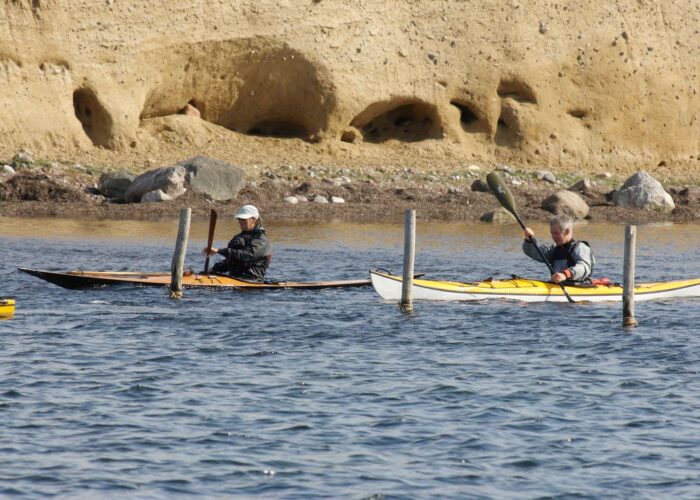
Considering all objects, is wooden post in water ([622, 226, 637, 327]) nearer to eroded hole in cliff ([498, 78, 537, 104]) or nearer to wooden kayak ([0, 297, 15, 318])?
wooden kayak ([0, 297, 15, 318])

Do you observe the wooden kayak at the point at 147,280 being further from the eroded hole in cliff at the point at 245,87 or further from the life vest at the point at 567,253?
the eroded hole in cliff at the point at 245,87

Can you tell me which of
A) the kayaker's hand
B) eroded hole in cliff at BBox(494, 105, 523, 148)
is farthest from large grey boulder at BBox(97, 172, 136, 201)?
the kayaker's hand

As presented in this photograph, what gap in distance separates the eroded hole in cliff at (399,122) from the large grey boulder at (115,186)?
10280mm

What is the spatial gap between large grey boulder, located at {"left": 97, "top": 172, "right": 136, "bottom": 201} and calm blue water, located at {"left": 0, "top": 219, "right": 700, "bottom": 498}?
38.4 feet

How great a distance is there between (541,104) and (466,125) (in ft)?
8.59

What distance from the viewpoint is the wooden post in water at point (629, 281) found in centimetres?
1527

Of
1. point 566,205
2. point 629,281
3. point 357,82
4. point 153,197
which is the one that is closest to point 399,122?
point 357,82

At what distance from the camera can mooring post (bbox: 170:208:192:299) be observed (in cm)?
1695

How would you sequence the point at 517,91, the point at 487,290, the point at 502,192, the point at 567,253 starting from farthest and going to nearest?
1. the point at 517,91
2. the point at 502,192
3. the point at 567,253
4. the point at 487,290

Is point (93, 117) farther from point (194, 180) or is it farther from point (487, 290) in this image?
point (487, 290)

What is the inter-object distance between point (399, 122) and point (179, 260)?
24.3 m

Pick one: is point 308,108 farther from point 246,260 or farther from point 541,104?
point 246,260

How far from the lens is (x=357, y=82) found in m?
38.1

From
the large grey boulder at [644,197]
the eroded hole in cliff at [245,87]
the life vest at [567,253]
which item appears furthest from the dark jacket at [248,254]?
the large grey boulder at [644,197]
